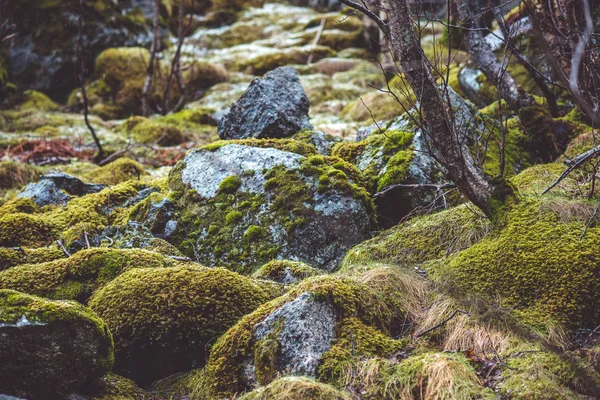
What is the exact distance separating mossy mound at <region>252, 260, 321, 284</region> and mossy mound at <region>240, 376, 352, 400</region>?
Answer: 205 cm

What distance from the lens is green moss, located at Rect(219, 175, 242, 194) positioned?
24.4 ft

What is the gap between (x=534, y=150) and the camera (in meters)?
8.94

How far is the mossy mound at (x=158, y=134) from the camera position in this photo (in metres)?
14.9

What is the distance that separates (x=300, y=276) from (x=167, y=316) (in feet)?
5.10

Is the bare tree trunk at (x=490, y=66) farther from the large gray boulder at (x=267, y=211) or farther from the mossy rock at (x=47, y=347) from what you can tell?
the mossy rock at (x=47, y=347)

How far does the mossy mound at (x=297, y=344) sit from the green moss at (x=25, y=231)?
154 inches

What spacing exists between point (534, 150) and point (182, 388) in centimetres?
723

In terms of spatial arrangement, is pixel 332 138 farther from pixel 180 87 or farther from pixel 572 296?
pixel 180 87

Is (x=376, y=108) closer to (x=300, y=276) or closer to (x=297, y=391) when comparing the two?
(x=300, y=276)

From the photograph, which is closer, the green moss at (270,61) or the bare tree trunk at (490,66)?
the bare tree trunk at (490,66)

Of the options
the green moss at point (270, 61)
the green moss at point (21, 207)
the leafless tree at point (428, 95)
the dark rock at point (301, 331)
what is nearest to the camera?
the dark rock at point (301, 331)

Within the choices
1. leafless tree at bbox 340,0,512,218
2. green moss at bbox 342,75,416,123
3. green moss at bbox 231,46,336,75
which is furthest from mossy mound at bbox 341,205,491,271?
green moss at bbox 231,46,336,75

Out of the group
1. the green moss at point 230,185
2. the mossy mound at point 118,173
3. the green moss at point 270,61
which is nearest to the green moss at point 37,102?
the green moss at point 270,61

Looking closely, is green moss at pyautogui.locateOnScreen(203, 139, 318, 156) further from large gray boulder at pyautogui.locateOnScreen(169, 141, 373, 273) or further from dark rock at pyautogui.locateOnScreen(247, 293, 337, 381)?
dark rock at pyautogui.locateOnScreen(247, 293, 337, 381)
